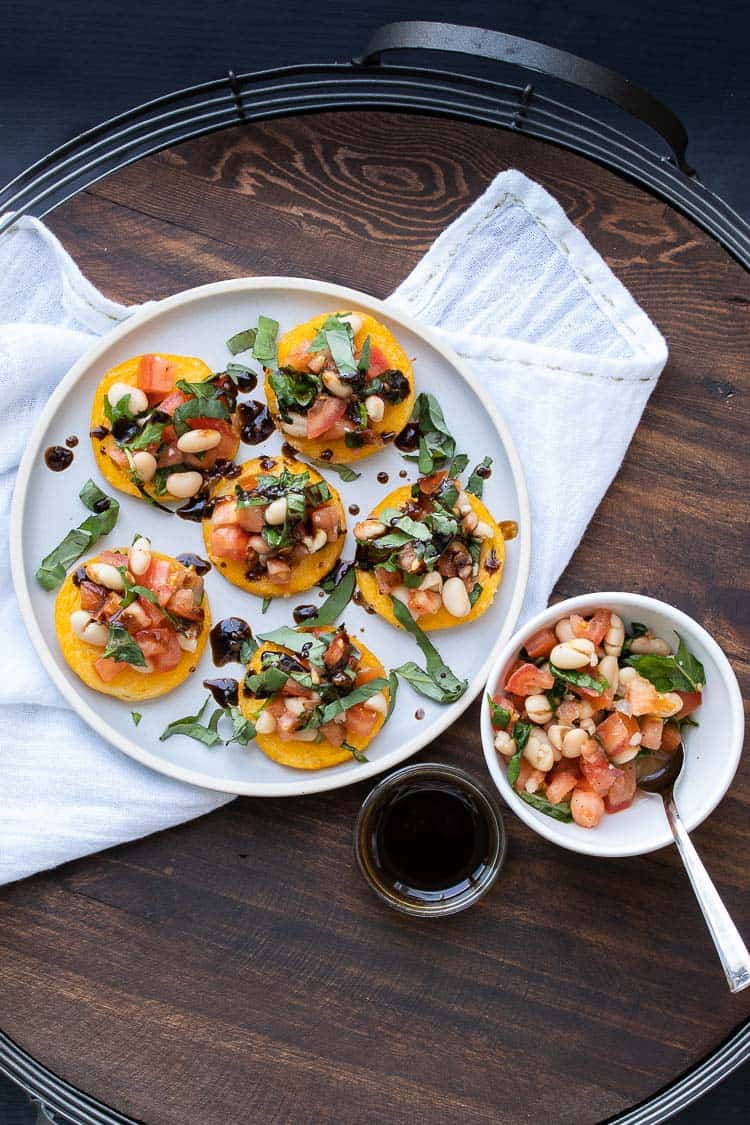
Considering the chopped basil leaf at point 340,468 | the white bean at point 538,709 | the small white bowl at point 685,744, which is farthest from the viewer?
the chopped basil leaf at point 340,468

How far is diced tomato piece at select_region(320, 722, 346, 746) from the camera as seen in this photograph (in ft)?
8.11

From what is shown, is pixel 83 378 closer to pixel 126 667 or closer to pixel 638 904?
pixel 126 667

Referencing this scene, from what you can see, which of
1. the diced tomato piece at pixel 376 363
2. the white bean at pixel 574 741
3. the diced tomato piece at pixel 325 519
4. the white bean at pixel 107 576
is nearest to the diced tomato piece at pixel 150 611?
the white bean at pixel 107 576

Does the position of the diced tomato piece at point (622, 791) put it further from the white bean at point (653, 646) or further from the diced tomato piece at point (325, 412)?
the diced tomato piece at point (325, 412)

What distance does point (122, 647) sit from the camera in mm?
2434

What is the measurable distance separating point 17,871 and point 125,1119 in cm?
65

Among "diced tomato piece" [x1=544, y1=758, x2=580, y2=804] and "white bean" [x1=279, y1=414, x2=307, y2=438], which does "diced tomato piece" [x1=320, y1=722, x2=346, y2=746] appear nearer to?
"diced tomato piece" [x1=544, y1=758, x2=580, y2=804]

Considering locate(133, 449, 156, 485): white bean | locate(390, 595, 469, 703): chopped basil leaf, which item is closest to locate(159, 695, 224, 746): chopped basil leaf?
locate(390, 595, 469, 703): chopped basil leaf

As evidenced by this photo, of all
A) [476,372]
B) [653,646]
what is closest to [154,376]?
[476,372]

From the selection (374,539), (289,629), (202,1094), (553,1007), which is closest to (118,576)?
(289,629)

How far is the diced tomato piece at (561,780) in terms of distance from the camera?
7.81 feet

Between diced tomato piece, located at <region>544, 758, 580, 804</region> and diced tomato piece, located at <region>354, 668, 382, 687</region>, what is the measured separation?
0.47m

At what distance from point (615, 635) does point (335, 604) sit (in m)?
A: 0.67

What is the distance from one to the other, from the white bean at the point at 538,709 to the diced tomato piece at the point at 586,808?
19 centimetres
